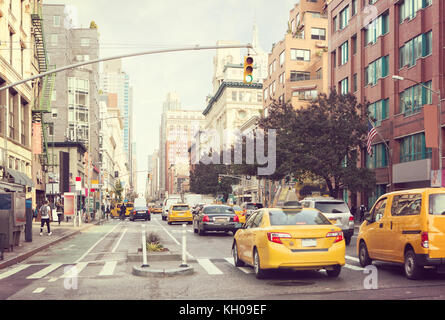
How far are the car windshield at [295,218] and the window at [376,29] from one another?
3891 cm

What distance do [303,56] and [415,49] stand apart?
37.9 meters

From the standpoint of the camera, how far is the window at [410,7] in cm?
4122

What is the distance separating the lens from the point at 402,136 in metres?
43.8

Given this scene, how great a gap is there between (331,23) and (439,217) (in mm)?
52687

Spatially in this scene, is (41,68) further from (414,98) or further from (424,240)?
(424,240)

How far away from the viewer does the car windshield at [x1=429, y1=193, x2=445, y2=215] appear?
11445 mm

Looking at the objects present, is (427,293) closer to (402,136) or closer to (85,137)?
(402,136)

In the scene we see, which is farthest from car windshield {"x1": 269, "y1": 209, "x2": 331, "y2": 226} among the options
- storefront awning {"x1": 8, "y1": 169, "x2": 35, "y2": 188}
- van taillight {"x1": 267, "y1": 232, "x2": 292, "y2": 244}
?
storefront awning {"x1": 8, "y1": 169, "x2": 35, "y2": 188}

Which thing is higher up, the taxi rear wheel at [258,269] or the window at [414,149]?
the window at [414,149]

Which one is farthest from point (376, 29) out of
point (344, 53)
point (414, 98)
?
point (414, 98)

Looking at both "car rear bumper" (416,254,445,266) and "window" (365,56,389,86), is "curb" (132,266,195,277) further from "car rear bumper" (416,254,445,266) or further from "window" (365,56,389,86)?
"window" (365,56,389,86)

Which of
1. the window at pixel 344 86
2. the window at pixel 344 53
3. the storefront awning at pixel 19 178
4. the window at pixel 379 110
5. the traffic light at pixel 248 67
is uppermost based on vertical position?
the window at pixel 344 53

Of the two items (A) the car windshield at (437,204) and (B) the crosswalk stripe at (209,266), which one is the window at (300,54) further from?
(A) the car windshield at (437,204)

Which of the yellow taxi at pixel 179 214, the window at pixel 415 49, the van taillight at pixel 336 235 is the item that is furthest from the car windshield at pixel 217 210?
the window at pixel 415 49
